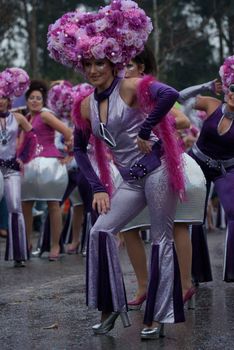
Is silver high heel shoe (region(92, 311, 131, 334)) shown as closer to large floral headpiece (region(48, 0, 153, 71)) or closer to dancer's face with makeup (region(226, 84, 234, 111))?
large floral headpiece (region(48, 0, 153, 71))

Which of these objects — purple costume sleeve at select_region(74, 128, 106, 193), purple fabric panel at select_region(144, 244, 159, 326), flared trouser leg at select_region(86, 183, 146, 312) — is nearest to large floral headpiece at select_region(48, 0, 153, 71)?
purple costume sleeve at select_region(74, 128, 106, 193)

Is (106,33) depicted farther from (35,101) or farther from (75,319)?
(35,101)

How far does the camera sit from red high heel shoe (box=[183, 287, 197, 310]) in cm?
643

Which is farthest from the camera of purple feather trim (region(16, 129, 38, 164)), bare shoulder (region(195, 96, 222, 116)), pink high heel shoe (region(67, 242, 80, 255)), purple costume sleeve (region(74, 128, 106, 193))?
pink high heel shoe (region(67, 242, 80, 255))

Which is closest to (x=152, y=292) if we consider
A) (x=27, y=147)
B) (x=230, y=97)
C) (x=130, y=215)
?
(x=130, y=215)

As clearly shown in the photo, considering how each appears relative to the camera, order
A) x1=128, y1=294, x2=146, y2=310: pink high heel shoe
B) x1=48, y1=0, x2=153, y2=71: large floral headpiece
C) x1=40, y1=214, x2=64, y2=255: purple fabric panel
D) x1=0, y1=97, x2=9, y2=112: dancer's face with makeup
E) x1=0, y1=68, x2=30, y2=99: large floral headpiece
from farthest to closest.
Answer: x1=40, y1=214, x2=64, y2=255: purple fabric panel < x1=0, y1=97, x2=9, y2=112: dancer's face with makeup < x1=0, y1=68, x2=30, y2=99: large floral headpiece < x1=128, y1=294, x2=146, y2=310: pink high heel shoe < x1=48, y1=0, x2=153, y2=71: large floral headpiece

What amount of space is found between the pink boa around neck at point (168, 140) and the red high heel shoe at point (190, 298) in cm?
106

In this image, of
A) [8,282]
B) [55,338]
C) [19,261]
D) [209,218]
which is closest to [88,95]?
[55,338]

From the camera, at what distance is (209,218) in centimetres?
1523

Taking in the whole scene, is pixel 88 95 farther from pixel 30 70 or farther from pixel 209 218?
pixel 30 70

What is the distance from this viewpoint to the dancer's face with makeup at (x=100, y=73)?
5520mm

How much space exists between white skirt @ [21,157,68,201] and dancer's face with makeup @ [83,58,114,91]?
189 inches

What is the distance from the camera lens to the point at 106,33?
5449mm

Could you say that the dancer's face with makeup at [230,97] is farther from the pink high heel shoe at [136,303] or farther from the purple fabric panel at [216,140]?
the pink high heel shoe at [136,303]
